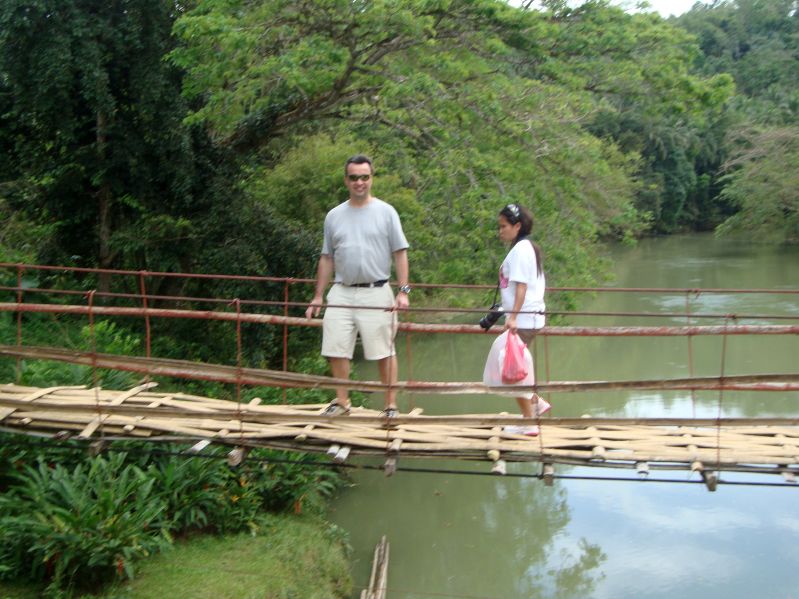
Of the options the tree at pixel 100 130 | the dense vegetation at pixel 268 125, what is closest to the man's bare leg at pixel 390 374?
the dense vegetation at pixel 268 125

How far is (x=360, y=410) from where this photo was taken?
440 cm

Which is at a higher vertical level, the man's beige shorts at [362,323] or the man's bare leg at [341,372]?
the man's beige shorts at [362,323]

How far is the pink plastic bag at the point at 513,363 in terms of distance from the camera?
3.89 m

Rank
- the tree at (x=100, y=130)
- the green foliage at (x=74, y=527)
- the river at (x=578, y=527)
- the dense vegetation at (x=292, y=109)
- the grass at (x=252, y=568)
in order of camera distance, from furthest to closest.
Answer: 1. the dense vegetation at (x=292, y=109)
2. the tree at (x=100, y=130)
3. the river at (x=578, y=527)
4. the grass at (x=252, y=568)
5. the green foliage at (x=74, y=527)

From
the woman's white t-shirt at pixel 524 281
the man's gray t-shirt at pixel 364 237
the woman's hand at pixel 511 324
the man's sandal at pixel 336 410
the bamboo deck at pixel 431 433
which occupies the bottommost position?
the bamboo deck at pixel 431 433

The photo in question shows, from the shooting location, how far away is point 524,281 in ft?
12.7

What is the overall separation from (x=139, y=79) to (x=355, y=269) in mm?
4793

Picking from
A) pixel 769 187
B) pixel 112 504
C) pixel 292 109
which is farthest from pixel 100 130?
pixel 769 187

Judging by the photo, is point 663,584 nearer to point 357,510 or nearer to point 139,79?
point 357,510

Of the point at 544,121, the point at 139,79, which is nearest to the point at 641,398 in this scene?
the point at 544,121

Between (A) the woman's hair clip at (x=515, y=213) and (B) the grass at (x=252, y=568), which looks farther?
(B) the grass at (x=252, y=568)

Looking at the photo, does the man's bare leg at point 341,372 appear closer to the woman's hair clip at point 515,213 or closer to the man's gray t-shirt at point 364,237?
the man's gray t-shirt at point 364,237

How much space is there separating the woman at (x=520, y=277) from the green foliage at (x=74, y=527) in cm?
240

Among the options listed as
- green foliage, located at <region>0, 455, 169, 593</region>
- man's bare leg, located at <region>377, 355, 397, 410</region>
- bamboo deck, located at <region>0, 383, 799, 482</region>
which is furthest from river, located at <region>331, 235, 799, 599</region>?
green foliage, located at <region>0, 455, 169, 593</region>
